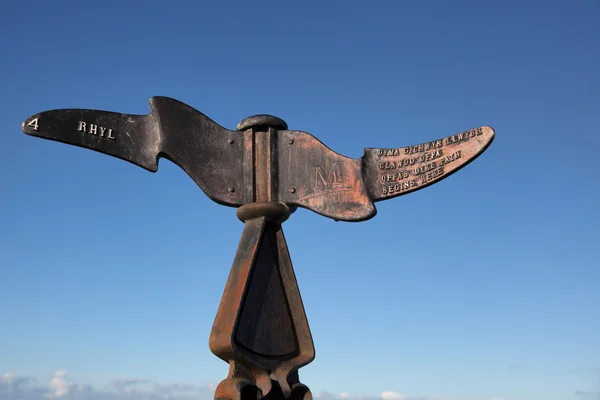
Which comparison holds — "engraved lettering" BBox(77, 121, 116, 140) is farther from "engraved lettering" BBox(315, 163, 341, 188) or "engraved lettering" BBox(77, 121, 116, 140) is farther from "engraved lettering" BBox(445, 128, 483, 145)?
"engraved lettering" BBox(445, 128, 483, 145)

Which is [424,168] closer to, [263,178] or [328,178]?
[328,178]

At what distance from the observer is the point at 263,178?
5.78 metres

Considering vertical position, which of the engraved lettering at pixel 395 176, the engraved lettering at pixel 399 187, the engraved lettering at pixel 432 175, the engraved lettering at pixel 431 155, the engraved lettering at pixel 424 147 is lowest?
the engraved lettering at pixel 399 187

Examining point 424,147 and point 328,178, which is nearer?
point 424,147

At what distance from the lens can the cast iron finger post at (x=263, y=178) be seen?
17.5 ft

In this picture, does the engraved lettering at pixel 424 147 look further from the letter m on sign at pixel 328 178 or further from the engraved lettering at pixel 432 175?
the letter m on sign at pixel 328 178

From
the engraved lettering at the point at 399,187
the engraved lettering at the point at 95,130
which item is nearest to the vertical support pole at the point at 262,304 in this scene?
the engraved lettering at the point at 399,187

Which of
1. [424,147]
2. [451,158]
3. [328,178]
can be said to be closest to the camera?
[451,158]

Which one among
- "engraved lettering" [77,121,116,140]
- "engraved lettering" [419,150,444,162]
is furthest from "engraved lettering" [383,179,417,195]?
"engraved lettering" [77,121,116,140]

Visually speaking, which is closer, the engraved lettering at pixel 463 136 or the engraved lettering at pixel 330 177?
the engraved lettering at pixel 463 136

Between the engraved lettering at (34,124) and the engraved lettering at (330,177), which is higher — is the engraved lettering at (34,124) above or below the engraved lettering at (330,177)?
above

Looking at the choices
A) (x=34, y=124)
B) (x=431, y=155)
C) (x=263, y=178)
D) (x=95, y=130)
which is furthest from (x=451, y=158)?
(x=34, y=124)

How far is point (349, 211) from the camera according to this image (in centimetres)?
556

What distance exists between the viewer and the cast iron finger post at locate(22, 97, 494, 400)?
17.5ft
